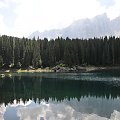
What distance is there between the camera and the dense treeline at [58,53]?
175125mm

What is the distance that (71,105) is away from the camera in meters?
58.0

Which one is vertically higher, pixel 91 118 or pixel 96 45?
pixel 96 45

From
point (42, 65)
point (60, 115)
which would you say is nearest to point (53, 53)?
point (42, 65)

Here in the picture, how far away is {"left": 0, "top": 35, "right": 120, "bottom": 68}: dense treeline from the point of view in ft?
575

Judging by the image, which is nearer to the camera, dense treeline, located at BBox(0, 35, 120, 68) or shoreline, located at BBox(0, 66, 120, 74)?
shoreline, located at BBox(0, 66, 120, 74)

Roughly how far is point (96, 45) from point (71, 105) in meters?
130

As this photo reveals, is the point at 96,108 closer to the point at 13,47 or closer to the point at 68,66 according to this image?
the point at 68,66

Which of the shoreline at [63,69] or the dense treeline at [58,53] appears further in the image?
the dense treeline at [58,53]

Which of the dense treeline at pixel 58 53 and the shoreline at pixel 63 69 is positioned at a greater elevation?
the dense treeline at pixel 58 53

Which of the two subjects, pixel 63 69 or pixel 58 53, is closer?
pixel 63 69

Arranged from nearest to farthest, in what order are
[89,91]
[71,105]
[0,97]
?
[71,105] → [0,97] → [89,91]

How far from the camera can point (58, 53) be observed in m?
184

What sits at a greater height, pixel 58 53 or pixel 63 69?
pixel 58 53

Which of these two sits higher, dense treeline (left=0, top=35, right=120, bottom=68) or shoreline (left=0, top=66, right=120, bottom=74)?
dense treeline (left=0, top=35, right=120, bottom=68)
